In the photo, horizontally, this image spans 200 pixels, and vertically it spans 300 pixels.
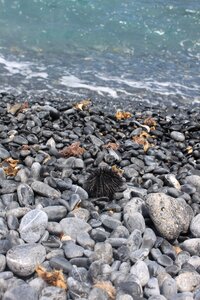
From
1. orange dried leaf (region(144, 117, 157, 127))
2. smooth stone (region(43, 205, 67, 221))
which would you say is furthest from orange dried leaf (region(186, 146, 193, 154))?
smooth stone (region(43, 205, 67, 221))

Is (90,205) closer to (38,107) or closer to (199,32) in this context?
(38,107)

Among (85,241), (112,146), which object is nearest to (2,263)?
(85,241)

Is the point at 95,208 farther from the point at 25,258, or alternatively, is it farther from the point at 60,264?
the point at 25,258

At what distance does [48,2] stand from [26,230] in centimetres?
1493

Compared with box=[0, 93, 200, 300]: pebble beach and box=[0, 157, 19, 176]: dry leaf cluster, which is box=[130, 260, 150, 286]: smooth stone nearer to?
box=[0, 93, 200, 300]: pebble beach

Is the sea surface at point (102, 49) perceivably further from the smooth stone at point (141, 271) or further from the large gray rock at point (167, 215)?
the smooth stone at point (141, 271)

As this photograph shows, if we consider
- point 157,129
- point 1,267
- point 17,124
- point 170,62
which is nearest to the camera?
point 1,267

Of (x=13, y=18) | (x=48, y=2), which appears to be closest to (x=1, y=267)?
(x=13, y=18)

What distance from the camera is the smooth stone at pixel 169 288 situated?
13.4 feet

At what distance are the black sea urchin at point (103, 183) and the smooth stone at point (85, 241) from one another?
0.92m

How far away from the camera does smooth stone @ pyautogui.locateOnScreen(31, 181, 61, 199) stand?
5414mm

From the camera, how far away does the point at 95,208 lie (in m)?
5.40

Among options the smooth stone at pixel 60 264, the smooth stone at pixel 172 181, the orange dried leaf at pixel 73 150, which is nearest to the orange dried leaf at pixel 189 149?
the smooth stone at pixel 172 181

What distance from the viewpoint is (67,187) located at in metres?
5.63
